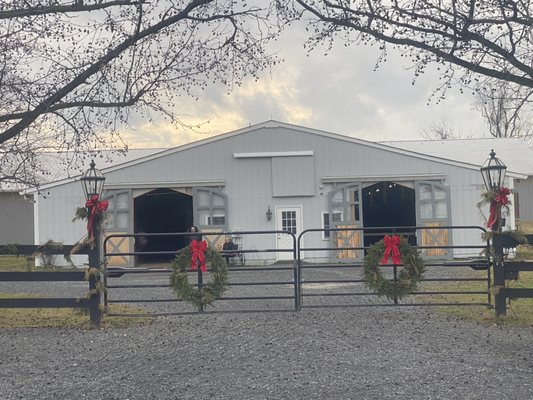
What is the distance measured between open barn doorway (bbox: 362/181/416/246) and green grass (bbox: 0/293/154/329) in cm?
Answer: 1607

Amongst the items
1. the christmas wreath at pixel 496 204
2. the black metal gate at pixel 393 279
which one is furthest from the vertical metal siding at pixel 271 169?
the christmas wreath at pixel 496 204

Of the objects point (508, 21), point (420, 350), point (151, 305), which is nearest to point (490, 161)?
point (508, 21)

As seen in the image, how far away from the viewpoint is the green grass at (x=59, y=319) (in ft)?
29.8

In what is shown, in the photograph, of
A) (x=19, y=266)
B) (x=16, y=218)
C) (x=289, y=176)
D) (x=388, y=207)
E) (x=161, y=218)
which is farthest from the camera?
(x=161, y=218)

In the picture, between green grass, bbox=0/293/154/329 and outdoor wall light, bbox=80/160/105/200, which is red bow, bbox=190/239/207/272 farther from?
outdoor wall light, bbox=80/160/105/200

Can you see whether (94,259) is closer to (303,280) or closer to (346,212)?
(303,280)

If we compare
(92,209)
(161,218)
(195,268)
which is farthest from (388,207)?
(92,209)

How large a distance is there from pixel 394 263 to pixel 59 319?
545cm

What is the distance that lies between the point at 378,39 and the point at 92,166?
5157 mm

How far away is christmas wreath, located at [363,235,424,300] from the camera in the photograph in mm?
9484

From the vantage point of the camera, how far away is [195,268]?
9469 millimetres

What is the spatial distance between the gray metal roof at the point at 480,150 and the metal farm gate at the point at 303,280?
9.52m

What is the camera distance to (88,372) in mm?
6344

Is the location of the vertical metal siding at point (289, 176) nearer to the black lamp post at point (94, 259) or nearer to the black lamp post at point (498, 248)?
the black lamp post at point (498, 248)
